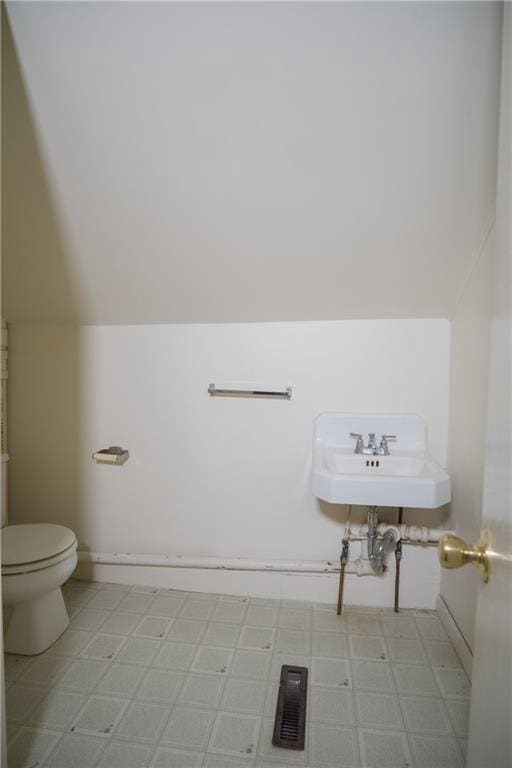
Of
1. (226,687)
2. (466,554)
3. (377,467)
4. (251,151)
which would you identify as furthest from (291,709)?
(251,151)

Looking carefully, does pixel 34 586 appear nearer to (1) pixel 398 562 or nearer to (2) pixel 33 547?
(2) pixel 33 547

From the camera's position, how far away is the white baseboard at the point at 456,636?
1571 millimetres

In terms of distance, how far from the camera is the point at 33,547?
1.69m

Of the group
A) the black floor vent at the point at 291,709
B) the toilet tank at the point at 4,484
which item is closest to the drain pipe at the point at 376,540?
the black floor vent at the point at 291,709

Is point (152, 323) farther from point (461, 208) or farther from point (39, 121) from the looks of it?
point (461, 208)

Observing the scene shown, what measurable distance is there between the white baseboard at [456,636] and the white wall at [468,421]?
0.07 feet

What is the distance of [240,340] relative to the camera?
6.62ft

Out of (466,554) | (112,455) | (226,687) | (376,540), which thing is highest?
(466,554)

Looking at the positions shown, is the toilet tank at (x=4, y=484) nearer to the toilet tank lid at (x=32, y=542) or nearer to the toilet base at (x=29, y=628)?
the toilet tank lid at (x=32, y=542)

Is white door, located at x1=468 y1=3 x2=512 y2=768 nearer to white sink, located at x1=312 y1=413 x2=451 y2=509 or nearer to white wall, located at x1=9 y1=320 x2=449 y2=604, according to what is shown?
white sink, located at x1=312 y1=413 x2=451 y2=509

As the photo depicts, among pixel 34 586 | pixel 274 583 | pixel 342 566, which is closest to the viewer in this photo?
pixel 34 586

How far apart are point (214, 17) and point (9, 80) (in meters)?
0.59

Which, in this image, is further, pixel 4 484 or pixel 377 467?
pixel 4 484

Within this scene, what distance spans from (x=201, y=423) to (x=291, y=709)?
1.15 metres
